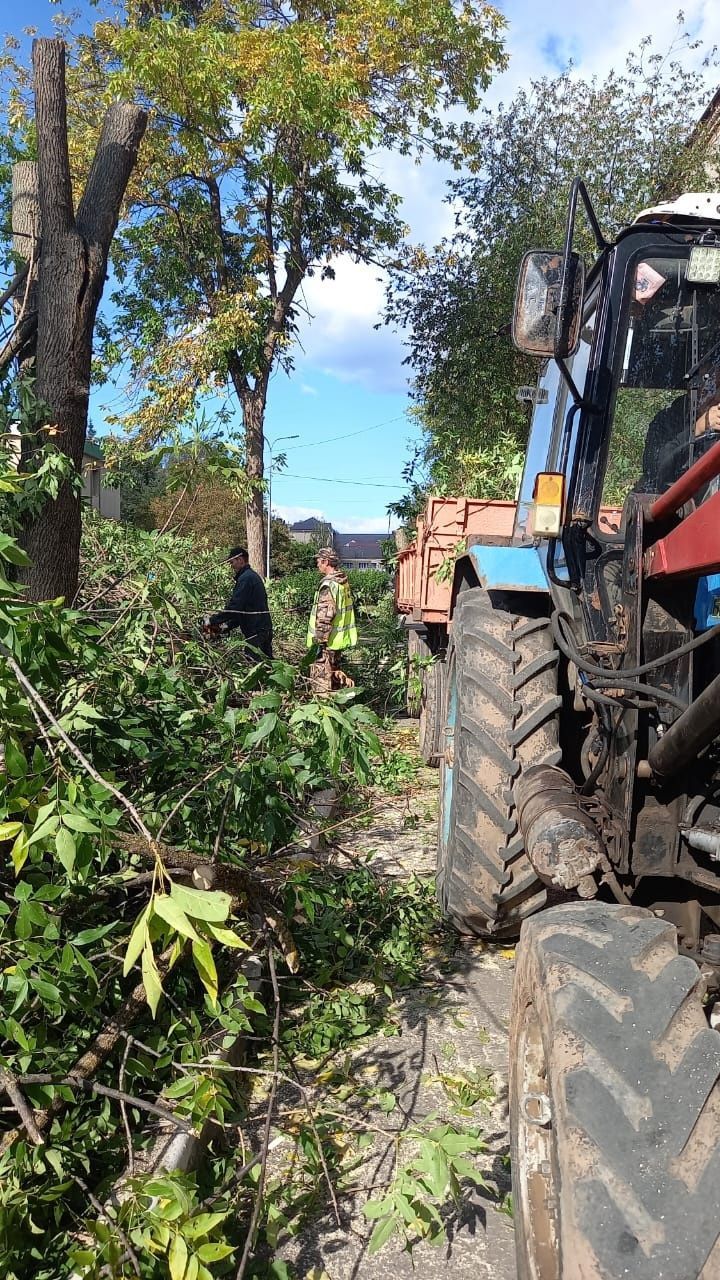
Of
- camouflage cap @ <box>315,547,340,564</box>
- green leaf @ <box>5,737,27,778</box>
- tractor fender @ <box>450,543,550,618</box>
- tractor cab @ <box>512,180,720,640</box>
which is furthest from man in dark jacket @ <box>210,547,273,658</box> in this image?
green leaf @ <box>5,737,27,778</box>

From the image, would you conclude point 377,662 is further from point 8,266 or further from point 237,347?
point 8,266

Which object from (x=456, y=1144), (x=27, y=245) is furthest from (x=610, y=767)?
(x=27, y=245)

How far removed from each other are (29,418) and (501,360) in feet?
37.3

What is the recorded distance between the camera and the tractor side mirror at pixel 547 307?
300 cm

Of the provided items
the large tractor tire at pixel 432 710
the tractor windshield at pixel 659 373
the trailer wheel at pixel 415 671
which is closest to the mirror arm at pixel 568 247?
the tractor windshield at pixel 659 373

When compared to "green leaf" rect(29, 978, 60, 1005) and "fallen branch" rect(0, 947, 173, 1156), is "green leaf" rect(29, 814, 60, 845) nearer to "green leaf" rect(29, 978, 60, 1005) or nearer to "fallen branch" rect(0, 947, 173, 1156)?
"green leaf" rect(29, 978, 60, 1005)

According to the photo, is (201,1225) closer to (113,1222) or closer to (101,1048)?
(113,1222)

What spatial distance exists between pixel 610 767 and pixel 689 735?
0.50 meters

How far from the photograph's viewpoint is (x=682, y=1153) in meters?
1.56

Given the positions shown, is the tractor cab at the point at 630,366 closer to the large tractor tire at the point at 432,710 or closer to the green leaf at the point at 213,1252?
the green leaf at the point at 213,1252

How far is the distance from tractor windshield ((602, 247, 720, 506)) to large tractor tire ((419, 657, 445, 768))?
12.9 ft

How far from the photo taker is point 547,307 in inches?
121

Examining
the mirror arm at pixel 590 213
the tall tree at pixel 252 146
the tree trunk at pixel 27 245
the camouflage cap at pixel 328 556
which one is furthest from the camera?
the tall tree at pixel 252 146

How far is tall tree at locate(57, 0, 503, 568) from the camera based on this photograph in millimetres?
12516
